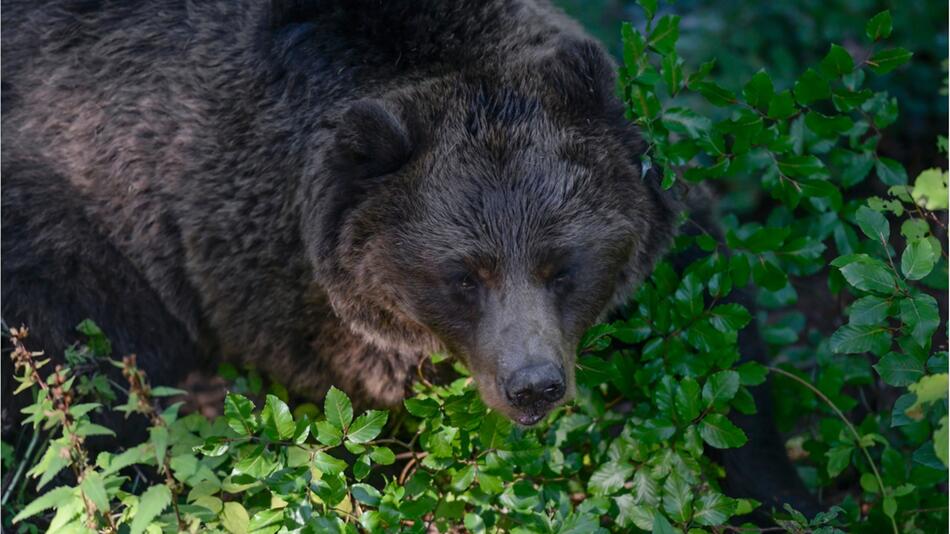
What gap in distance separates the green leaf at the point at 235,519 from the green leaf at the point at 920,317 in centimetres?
211

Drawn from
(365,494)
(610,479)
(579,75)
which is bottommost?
(610,479)

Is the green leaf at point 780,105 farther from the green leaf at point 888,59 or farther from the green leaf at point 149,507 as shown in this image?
the green leaf at point 149,507

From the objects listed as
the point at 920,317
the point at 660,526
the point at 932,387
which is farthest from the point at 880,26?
the point at 660,526

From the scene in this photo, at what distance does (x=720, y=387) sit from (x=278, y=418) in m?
1.50

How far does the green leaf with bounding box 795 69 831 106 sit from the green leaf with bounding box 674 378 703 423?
1.21 metres

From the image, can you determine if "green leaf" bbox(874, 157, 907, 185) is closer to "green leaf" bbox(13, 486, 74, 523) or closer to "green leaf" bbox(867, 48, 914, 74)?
"green leaf" bbox(867, 48, 914, 74)

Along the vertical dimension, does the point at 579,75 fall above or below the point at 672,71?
above

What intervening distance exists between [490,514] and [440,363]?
0.95 m

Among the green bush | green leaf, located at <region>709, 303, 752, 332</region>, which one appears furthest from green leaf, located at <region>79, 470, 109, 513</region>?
green leaf, located at <region>709, 303, 752, 332</region>

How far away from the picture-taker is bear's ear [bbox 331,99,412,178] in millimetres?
4254

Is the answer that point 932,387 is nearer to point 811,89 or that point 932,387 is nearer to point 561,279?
point 561,279

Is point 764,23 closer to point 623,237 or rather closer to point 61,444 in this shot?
point 623,237

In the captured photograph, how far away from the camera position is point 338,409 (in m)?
3.80

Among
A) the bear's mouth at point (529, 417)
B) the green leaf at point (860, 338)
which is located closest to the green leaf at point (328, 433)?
the bear's mouth at point (529, 417)
